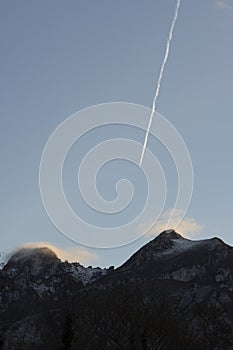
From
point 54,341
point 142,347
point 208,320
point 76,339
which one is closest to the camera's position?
point 142,347

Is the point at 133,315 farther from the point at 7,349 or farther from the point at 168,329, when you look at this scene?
the point at 7,349

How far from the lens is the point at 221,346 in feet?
342

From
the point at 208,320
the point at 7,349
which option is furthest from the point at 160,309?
the point at 7,349

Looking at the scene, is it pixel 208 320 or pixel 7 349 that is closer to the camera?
pixel 208 320

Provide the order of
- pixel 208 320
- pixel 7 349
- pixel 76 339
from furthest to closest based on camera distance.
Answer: pixel 7 349 → pixel 208 320 → pixel 76 339

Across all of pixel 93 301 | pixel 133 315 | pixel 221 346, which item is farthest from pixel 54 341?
pixel 221 346

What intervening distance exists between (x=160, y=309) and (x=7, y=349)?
258 feet

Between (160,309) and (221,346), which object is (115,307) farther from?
(221,346)

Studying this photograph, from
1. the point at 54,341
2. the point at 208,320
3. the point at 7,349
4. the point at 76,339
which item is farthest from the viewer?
the point at 7,349

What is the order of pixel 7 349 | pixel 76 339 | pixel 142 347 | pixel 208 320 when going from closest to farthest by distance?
pixel 142 347, pixel 76 339, pixel 208 320, pixel 7 349

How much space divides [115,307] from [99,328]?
4.31 metres

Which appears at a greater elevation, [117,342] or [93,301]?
[93,301]

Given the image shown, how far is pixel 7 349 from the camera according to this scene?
6270 inches

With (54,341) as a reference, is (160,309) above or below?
above
